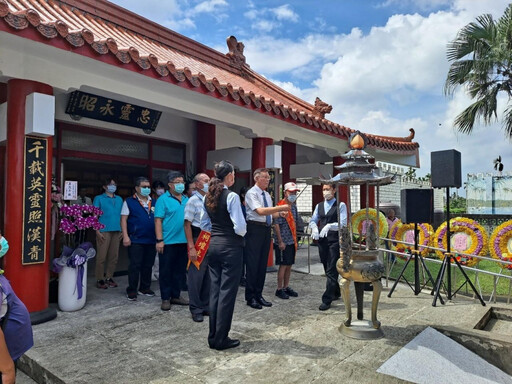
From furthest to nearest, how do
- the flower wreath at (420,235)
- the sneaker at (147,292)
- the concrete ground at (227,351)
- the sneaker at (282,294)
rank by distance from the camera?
the flower wreath at (420,235) < the sneaker at (147,292) < the sneaker at (282,294) < the concrete ground at (227,351)

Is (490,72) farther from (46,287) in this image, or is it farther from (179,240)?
(46,287)

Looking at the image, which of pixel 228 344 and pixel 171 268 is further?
pixel 171 268

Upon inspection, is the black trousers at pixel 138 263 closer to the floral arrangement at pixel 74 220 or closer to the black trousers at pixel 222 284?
the floral arrangement at pixel 74 220

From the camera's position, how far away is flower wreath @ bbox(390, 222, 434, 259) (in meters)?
6.49

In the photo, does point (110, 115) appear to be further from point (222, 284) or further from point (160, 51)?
point (222, 284)

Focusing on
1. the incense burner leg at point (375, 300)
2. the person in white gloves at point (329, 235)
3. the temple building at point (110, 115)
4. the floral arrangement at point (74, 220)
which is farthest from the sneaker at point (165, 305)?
the incense burner leg at point (375, 300)

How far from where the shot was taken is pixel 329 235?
4477 millimetres

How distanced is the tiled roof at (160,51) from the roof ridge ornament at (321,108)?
19 millimetres

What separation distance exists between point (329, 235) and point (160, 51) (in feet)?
14.6

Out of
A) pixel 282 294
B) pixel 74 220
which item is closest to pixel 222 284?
pixel 282 294

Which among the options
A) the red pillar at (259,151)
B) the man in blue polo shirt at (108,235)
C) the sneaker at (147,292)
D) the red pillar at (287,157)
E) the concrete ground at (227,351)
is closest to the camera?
the concrete ground at (227,351)

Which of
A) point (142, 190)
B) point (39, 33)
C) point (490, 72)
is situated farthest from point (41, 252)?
point (490, 72)

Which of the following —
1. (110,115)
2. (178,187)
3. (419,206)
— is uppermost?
(110,115)

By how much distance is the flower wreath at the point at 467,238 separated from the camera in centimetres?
563
